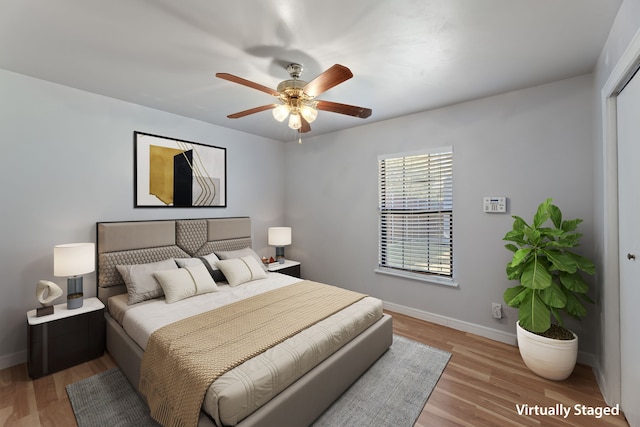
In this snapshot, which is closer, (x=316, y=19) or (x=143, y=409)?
(x=316, y=19)

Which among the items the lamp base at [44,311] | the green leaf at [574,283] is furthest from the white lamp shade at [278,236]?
the green leaf at [574,283]

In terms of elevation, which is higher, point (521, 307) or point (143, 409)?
point (521, 307)

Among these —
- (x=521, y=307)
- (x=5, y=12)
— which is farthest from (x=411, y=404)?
(x=5, y=12)

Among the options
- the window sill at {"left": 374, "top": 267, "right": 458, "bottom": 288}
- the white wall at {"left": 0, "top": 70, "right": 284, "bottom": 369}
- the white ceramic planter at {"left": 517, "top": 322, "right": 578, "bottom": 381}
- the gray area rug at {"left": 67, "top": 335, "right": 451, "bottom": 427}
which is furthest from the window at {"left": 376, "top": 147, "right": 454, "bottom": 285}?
the white wall at {"left": 0, "top": 70, "right": 284, "bottom": 369}

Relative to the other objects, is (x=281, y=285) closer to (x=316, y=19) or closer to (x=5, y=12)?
(x=316, y=19)

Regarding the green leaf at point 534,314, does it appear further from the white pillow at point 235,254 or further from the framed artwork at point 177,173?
the framed artwork at point 177,173

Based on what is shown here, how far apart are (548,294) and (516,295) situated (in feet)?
0.84

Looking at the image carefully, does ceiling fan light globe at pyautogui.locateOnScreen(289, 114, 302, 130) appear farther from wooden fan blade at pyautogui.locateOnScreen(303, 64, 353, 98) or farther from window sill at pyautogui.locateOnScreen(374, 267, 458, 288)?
window sill at pyautogui.locateOnScreen(374, 267, 458, 288)

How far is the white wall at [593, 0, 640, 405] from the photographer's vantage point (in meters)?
1.73

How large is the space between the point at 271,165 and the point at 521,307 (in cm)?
383

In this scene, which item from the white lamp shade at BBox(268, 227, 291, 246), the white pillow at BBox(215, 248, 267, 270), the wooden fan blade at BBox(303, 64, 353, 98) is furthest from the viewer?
the white lamp shade at BBox(268, 227, 291, 246)

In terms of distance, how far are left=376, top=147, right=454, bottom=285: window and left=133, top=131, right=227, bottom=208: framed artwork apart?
7.57 feet

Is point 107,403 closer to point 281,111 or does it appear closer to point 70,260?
point 70,260

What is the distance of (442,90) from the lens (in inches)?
108
